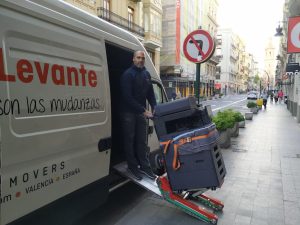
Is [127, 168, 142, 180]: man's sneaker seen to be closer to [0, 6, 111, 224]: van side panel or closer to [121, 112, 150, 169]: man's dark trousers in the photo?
[121, 112, 150, 169]: man's dark trousers

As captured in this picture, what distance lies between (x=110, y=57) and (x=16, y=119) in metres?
2.81

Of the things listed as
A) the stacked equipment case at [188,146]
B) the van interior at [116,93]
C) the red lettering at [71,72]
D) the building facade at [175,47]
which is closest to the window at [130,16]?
the building facade at [175,47]

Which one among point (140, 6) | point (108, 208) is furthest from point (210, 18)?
point (108, 208)

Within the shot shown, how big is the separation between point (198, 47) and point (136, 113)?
6.64 feet

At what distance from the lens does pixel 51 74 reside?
3059mm

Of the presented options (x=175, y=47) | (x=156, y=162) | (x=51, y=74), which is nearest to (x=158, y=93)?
(x=156, y=162)

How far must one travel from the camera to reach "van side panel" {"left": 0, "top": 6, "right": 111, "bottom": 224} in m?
2.63

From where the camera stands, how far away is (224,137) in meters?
8.86

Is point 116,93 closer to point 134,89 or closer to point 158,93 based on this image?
point 134,89

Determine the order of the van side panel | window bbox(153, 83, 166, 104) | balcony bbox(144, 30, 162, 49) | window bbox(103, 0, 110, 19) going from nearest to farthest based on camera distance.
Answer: the van side panel, window bbox(153, 83, 166, 104), window bbox(103, 0, 110, 19), balcony bbox(144, 30, 162, 49)

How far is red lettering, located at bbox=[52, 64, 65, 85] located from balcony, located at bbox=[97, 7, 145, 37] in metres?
23.3

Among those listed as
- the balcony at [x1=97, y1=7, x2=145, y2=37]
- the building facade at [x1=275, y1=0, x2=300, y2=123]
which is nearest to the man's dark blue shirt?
the building facade at [x1=275, y1=0, x2=300, y2=123]

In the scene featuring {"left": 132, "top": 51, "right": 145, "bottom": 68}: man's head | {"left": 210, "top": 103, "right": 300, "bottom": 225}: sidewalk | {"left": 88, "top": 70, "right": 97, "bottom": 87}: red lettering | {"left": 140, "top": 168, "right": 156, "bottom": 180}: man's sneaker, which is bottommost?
{"left": 210, "top": 103, "right": 300, "bottom": 225}: sidewalk

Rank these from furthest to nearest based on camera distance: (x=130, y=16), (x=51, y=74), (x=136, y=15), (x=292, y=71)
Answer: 1. (x=136, y=15)
2. (x=130, y=16)
3. (x=292, y=71)
4. (x=51, y=74)
